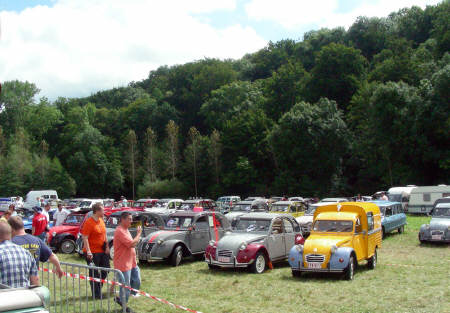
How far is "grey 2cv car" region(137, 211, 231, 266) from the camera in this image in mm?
14547

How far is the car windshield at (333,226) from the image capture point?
1310 centimetres

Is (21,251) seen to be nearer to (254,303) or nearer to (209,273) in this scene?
(254,303)

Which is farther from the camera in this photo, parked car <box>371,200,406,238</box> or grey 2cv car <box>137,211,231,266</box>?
parked car <box>371,200,406,238</box>

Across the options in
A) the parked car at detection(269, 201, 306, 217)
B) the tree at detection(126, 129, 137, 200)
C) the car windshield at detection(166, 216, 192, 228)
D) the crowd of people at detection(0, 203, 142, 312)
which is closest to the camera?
the crowd of people at detection(0, 203, 142, 312)

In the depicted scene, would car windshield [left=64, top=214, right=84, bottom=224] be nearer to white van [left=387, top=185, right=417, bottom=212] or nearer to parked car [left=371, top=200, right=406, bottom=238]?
parked car [left=371, top=200, right=406, bottom=238]

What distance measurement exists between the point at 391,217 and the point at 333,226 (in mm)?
9409

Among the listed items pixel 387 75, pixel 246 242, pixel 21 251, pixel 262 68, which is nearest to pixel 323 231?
pixel 246 242

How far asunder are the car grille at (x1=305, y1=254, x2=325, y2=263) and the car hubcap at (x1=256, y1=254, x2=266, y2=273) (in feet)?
5.34

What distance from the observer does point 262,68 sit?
9388cm

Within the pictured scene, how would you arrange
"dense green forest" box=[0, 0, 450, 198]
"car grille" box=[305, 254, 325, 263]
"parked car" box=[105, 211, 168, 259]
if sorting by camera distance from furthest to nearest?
1. "dense green forest" box=[0, 0, 450, 198]
2. "parked car" box=[105, 211, 168, 259]
3. "car grille" box=[305, 254, 325, 263]

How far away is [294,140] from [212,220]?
39870 mm

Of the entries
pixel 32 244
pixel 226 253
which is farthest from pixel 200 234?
pixel 32 244

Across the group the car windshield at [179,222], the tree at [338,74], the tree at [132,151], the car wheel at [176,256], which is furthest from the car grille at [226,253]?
the tree at [132,151]

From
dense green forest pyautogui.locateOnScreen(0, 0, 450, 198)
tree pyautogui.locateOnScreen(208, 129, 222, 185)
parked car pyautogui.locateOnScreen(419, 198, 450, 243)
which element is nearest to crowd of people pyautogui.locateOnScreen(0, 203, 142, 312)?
parked car pyautogui.locateOnScreen(419, 198, 450, 243)
